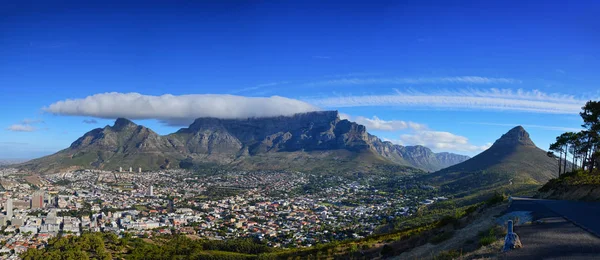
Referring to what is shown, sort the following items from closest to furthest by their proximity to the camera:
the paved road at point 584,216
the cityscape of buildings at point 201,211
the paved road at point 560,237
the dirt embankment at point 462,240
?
the paved road at point 560,237 → the paved road at point 584,216 → the dirt embankment at point 462,240 → the cityscape of buildings at point 201,211

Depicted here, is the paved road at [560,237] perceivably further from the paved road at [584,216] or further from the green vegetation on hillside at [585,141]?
the green vegetation on hillside at [585,141]

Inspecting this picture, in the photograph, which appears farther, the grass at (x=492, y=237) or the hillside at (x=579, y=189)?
the hillside at (x=579, y=189)

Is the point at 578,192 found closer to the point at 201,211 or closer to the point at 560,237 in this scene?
the point at 560,237

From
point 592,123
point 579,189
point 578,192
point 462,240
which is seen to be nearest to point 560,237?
point 462,240

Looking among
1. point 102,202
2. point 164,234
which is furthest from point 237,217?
point 102,202

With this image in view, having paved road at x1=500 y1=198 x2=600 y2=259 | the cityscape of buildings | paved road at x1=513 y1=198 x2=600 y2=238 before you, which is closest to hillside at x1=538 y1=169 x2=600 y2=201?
paved road at x1=513 y1=198 x2=600 y2=238

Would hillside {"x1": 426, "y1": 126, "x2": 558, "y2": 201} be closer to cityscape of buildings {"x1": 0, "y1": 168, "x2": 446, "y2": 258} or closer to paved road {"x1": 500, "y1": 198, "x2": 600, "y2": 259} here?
cityscape of buildings {"x1": 0, "y1": 168, "x2": 446, "y2": 258}

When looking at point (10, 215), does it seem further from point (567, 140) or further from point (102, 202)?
point (567, 140)

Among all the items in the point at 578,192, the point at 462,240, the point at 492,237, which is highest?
the point at 578,192

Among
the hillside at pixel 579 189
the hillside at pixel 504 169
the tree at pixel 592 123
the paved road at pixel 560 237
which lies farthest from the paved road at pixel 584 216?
the hillside at pixel 504 169
